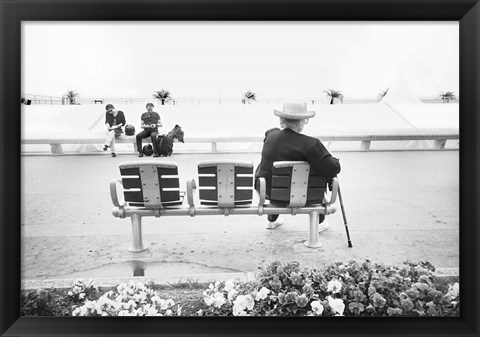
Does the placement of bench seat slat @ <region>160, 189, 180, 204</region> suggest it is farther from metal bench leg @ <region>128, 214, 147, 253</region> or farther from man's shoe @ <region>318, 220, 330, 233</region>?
man's shoe @ <region>318, 220, 330, 233</region>

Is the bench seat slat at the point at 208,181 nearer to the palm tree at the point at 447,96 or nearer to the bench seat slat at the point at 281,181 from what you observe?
the bench seat slat at the point at 281,181

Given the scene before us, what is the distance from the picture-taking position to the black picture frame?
2.45 m

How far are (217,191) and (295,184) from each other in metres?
0.60

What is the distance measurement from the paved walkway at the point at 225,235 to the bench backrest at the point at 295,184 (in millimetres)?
390

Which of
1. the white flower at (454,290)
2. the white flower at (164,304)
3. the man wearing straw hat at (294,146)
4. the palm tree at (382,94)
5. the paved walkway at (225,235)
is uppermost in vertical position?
the palm tree at (382,94)

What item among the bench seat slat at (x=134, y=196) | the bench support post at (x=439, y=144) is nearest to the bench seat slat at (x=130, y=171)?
the bench seat slat at (x=134, y=196)

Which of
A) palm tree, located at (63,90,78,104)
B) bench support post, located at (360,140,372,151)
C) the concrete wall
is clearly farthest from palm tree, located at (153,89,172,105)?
bench support post, located at (360,140,372,151)

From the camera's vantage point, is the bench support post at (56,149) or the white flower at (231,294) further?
the bench support post at (56,149)

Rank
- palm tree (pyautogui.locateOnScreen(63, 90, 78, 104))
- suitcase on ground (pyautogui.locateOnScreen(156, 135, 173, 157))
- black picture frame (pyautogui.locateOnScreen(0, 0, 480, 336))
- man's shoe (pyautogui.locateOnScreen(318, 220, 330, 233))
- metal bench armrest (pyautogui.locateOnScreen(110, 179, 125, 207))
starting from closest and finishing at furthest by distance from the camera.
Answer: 1. black picture frame (pyautogui.locateOnScreen(0, 0, 480, 336))
2. palm tree (pyautogui.locateOnScreen(63, 90, 78, 104))
3. metal bench armrest (pyautogui.locateOnScreen(110, 179, 125, 207))
4. man's shoe (pyautogui.locateOnScreen(318, 220, 330, 233))
5. suitcase on ground (pyautogui.locateOnScreen(156, 135, 173, 157))

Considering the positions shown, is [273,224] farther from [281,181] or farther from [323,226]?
[281,181]

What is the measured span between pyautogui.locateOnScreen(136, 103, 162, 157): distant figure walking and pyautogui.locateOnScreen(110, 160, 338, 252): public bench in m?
0.36

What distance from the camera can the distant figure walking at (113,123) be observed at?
340cm

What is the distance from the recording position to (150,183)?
3344mm
